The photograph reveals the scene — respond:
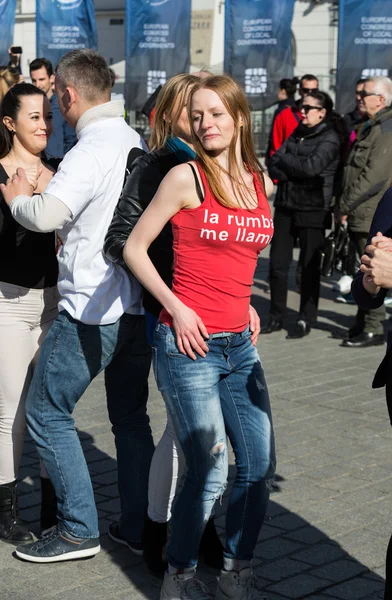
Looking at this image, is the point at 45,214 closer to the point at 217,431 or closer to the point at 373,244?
the point at 217,431

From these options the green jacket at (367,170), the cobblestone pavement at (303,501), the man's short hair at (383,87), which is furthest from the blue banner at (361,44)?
the cobblestone pavement at (303,501)

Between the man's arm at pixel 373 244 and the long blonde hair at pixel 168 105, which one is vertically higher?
the long blonde hair at pixel 168 105

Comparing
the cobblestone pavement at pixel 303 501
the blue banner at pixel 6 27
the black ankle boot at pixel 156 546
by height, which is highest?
the blue banner at pixel 6 27

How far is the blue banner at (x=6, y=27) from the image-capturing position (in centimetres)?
1599

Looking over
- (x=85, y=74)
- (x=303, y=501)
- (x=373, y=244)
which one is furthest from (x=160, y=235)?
(x=303, y=501)

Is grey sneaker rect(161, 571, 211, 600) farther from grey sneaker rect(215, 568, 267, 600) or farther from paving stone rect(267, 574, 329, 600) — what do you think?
paving stone rect(267, 574, 329, 600)

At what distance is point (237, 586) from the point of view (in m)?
3.69

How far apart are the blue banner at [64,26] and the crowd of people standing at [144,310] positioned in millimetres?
12791

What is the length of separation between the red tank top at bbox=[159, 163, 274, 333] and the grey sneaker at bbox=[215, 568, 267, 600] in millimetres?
880

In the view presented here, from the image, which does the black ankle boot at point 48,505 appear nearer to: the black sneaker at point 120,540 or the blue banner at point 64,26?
the black sneaker at point 120,540

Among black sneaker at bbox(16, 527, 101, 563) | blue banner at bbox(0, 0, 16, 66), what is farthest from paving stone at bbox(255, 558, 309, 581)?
blue banner at bbox(0, 0, 16, 66)

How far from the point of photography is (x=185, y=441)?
11.6ft

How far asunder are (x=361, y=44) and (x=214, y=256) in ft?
36.6

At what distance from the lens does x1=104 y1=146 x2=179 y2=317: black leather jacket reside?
3799 millimetres
